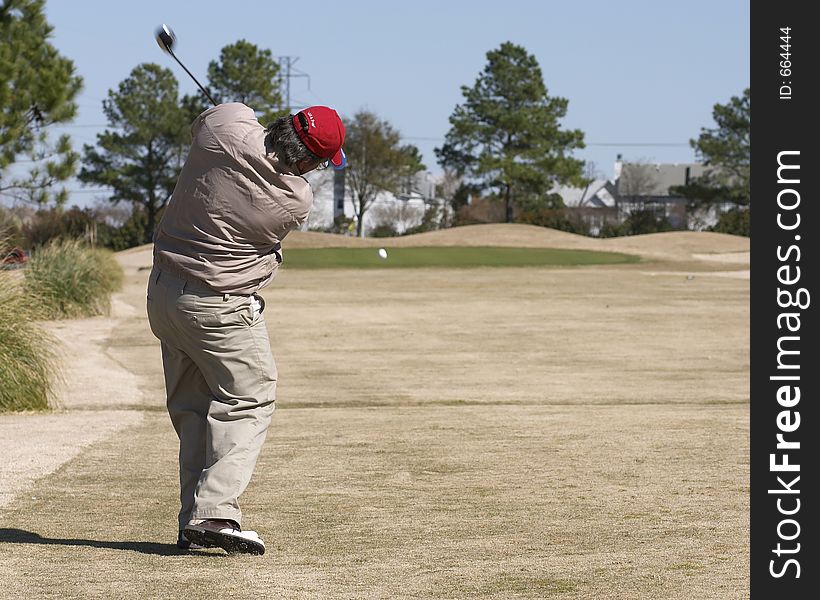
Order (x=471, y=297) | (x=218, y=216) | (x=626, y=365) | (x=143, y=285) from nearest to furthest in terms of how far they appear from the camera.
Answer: (x=218, y=216)
(x=626, y=365)
(x=471, y=297)
(x=143, y=285)

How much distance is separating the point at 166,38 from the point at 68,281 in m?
17.0

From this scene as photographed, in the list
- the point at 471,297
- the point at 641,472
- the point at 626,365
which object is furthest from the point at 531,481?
the point at 471,297

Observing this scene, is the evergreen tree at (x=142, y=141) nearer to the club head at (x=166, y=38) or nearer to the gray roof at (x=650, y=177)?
the gray roof at (x=650, y=177)

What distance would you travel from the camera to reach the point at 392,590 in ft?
15.8

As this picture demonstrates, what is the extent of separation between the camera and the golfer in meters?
5.22

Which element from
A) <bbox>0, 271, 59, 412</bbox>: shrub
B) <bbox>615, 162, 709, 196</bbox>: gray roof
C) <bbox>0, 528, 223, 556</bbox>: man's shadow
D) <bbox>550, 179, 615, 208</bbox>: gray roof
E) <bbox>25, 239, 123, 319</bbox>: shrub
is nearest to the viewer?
<bbox>0, 528, 223, 556</bbox>: man's shadow

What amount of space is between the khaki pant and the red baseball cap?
26.9 inches

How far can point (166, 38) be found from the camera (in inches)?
251

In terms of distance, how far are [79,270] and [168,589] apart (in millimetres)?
18906

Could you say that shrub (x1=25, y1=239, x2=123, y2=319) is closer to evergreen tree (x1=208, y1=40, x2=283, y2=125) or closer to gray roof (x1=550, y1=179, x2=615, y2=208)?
evergreen tree (x1=208, y1=40, x2=283, y2=125)

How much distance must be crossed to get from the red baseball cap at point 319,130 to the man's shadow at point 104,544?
1724 mm

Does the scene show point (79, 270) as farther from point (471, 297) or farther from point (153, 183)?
point (153, 183)

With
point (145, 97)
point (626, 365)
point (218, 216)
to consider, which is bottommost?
point (626, 365)

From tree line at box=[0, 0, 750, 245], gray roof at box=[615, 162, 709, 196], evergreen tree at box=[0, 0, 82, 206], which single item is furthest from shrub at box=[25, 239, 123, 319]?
gray roof at box=[615, 162, 709, 196]
